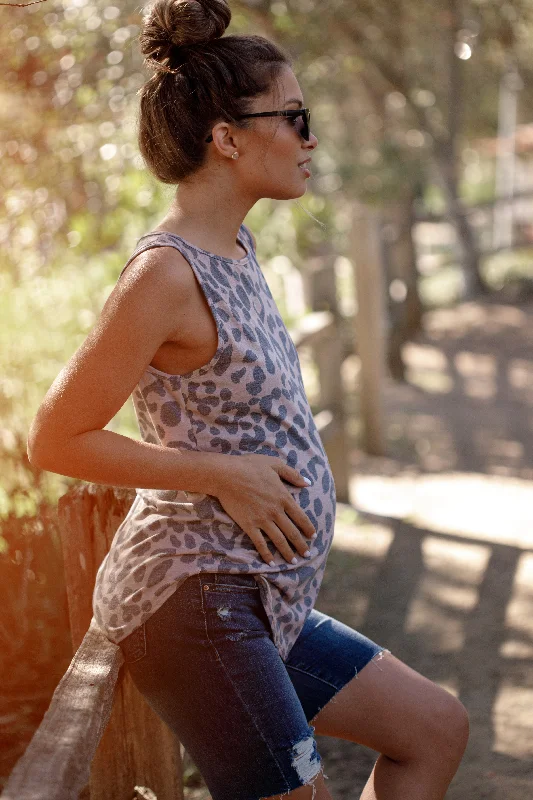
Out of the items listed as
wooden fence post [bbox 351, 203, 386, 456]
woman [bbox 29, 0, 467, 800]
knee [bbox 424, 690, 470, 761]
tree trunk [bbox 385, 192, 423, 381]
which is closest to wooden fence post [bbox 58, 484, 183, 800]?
woman [bbox 29, 0, 467, 800]

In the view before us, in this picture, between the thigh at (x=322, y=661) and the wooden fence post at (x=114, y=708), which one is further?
the wooden fence post at (x=114, y=708)

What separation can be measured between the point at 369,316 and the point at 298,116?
4.80m

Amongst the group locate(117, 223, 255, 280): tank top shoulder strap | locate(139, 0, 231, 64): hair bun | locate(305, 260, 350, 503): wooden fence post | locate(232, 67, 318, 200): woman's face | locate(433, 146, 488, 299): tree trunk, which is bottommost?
locate(433, 146, 488, 299): tree trunk

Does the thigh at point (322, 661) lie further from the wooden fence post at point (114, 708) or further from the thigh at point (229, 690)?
the wooden fence post at point (114, 708)

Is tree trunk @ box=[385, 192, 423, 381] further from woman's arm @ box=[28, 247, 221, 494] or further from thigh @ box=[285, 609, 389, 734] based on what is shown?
woman's arm @ box=[28, 247, 221, 494]

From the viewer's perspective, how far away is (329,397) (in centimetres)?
544

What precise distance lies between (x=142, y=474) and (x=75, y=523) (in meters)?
0.46

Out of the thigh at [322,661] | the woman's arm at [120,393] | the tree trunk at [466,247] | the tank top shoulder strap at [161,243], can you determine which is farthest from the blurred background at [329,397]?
the tree trunk at [466,247]

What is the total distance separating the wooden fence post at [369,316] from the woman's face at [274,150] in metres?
4.70

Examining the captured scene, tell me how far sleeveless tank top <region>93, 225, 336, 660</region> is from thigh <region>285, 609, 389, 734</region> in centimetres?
8

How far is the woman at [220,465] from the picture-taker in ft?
4.97

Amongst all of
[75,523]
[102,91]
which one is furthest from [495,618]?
[102,91]

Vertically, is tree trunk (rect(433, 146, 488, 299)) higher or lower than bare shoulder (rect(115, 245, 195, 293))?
lower

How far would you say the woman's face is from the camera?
1.67m
